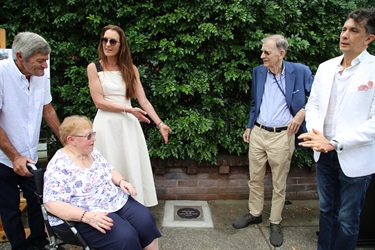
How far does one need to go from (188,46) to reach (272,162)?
1648 mm

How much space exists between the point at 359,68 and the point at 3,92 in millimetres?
2646

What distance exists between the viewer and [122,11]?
11.6 feet

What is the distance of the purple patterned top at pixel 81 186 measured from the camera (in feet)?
6.95

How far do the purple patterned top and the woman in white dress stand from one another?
18.3 inches

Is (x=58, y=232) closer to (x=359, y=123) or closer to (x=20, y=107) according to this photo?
(x=20, y=107)

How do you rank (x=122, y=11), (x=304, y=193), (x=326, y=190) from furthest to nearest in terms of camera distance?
(x=304, y=193)
(x=122, y=11)
(x=326, y=190)

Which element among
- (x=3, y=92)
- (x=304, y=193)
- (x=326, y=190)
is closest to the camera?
(x=3, y=92)

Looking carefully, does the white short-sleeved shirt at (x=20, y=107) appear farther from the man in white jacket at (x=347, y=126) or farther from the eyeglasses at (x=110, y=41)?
the man in white jacket at (x=347, y=126)

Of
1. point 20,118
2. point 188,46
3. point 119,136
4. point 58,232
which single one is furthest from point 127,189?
point 188,46

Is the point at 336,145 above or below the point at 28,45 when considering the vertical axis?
below

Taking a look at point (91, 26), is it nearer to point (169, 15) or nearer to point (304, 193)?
point (169, 15)

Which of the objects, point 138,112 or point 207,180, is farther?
point 207,180

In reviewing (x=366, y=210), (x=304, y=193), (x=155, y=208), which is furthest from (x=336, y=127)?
(x=155, y=208)

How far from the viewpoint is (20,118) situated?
2.46m
